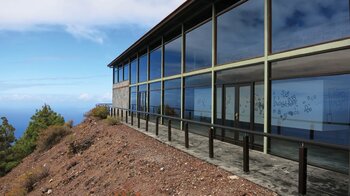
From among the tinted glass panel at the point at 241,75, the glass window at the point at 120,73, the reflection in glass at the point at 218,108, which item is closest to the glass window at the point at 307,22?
the tinted glass panel at the point at 241,75

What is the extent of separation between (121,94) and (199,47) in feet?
56.3

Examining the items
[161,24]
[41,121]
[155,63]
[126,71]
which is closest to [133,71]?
[126,71]

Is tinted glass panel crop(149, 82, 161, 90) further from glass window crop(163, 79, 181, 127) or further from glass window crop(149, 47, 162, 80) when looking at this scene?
glass window crop(163, 79, 181, 127)

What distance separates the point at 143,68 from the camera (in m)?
21.4

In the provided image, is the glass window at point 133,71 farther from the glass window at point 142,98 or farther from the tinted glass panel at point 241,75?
the tinted glass panel at point 241,75

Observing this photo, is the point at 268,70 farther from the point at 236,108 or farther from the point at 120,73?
the point at 120,73

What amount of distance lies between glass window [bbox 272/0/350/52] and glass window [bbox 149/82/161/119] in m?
10.7

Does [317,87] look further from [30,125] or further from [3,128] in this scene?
[3,128]

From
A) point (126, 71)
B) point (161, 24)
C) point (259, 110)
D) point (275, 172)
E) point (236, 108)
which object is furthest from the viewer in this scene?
point (126, 71)

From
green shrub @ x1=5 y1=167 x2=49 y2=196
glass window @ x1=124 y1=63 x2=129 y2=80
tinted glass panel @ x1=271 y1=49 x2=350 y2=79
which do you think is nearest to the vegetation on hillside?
glass window @ x1=124 y1=63 x2=129 y2=80

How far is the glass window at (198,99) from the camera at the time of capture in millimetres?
12016

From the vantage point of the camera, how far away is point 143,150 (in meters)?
9.45

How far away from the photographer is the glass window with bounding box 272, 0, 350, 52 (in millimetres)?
6496

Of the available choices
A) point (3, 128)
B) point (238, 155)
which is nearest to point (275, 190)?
point (238, 155)
